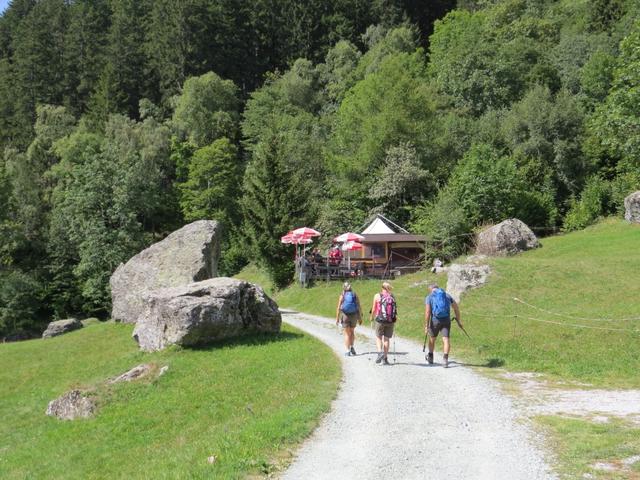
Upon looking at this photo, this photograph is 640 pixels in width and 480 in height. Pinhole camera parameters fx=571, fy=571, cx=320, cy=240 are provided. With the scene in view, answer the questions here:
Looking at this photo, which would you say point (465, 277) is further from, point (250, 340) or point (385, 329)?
point (385, 329)

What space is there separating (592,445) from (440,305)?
7074 mm

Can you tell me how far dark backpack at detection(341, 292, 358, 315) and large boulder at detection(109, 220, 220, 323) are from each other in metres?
11.6

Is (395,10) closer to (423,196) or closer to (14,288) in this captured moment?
(423,196)

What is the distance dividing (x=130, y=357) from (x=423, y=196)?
36.2 m

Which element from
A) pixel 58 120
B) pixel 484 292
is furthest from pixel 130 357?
pixel 58 120

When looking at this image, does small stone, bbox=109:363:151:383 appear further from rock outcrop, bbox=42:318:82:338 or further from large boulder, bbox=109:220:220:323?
rock outcrop, bbox=42:318:82:338

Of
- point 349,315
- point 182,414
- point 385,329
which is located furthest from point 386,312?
point 182,414

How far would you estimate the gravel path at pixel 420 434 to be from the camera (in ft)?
25.5

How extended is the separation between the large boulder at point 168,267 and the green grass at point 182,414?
242 inches

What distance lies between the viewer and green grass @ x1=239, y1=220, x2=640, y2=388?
16047mm

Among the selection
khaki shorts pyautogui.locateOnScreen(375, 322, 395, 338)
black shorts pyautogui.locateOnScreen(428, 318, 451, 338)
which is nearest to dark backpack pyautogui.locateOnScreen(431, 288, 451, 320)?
black shorts pyautogui.locateOnScreen(428, 318, 451, 338)

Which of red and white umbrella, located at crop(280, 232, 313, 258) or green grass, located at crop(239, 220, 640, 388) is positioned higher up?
red and white umbrella, located at crop(280, 232, 313, 258)

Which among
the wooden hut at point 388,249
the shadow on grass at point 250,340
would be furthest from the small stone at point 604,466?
the wooden hut at point 388,249

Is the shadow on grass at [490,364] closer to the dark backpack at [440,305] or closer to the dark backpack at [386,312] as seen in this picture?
the dark backpack at [440,305]
